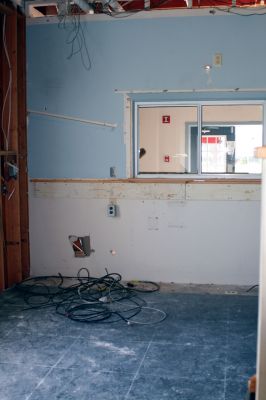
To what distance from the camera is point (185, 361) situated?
11.0 feet

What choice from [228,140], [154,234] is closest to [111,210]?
[154,234]

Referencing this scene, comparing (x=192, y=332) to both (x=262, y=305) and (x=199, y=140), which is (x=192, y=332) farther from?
(x=262, y=305)

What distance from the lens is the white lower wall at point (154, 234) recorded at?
5.11 m

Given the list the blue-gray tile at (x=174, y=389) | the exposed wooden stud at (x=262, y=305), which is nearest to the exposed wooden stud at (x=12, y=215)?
the blue-gray tile at (x=174, y=389)

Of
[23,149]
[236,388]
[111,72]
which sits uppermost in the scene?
[111,72]

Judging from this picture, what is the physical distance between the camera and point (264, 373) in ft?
4.77

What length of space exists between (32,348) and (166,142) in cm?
284

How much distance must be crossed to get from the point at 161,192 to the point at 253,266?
1233 mm

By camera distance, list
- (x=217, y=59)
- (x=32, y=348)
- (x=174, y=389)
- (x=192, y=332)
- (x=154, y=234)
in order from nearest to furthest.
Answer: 1. (x=174, y=389)
2. (x=32, y=348)
3. (x=192, y=332)
4. (x=217, y=59)
5. (x=154, y=234)

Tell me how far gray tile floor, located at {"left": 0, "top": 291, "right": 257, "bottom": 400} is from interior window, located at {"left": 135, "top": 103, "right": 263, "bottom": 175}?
1.51 meters

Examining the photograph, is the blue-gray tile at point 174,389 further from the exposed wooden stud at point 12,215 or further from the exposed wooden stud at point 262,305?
the exposed wooden stud at point 12,215

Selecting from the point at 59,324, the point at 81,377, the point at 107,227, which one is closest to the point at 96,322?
the point at 59,324

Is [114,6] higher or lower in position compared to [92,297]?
higher

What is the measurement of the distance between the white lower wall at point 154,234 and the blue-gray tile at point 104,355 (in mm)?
1670
